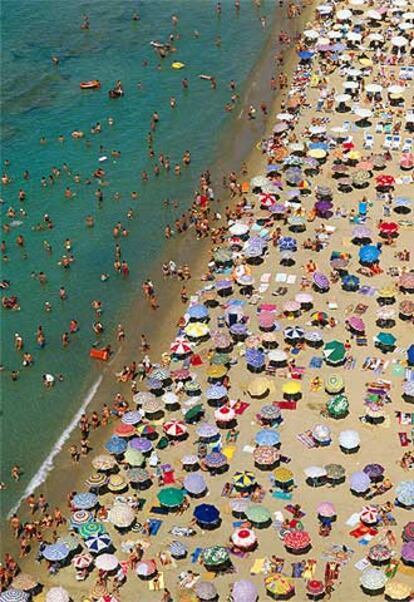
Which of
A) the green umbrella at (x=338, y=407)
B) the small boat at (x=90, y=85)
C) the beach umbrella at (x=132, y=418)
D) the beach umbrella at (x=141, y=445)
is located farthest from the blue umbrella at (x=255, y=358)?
the small boat at (x=90, y=85)

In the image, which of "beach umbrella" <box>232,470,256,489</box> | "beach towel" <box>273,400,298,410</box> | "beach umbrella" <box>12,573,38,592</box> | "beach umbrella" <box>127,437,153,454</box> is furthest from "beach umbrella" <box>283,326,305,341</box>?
"beach umbrella" <box>12,573,38,592</box>

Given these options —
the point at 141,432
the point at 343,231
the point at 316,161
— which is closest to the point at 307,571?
the point at 141,432

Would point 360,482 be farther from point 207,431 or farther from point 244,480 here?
point 207,431

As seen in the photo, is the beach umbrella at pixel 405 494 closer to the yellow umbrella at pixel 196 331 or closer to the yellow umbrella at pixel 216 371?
the yellow umbrella at pixel 216 371

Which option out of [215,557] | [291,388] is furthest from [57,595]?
[291,388]

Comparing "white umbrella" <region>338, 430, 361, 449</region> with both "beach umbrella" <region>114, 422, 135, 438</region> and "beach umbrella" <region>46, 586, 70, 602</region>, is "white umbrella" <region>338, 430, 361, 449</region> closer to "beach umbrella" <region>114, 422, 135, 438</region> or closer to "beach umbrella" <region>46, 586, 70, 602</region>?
"beach umbrella" <region>114, 422, 135, 438</region>

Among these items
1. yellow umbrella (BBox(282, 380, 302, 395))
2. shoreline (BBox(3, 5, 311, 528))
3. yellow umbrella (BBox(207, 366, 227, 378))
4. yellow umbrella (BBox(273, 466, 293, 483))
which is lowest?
shoreline (BBox(3, 5, 311, 528))
